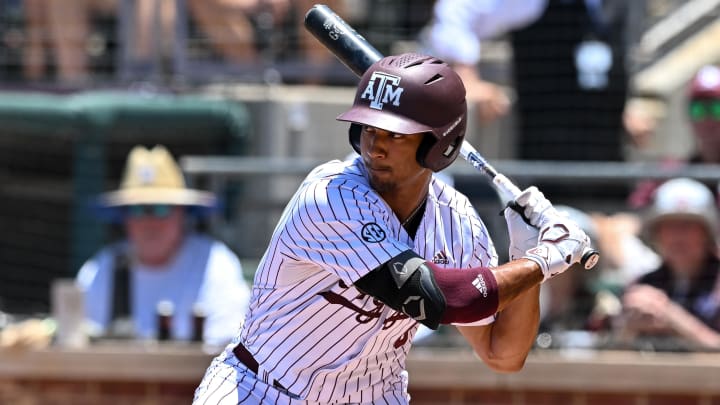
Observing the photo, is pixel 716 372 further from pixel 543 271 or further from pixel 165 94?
pixel 165 94

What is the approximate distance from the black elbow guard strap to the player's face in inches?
9.6

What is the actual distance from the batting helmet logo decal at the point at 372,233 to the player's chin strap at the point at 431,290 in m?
0.08

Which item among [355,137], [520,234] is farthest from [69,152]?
[520,234]

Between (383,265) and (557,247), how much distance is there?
0.49m

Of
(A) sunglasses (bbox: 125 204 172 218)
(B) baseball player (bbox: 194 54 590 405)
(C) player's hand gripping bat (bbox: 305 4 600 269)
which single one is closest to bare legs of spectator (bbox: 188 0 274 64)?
(A) sunglasses (bbox: 125 204 172 218)

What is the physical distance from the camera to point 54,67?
25.6 ft

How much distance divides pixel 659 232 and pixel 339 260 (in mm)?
2689

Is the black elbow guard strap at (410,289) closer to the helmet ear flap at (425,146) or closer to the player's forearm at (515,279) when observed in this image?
the player's forearm at (515,279)

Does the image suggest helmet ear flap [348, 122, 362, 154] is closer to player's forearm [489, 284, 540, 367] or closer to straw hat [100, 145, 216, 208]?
player's forearm [489, 284, 540, 367]

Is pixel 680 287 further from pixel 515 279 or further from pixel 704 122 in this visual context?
pixel 515 279

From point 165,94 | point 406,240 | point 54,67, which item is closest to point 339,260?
point 406,240

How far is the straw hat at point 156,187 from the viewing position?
657 centimetres

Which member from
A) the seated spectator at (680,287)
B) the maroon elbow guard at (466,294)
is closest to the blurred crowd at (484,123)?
the seated spectator at (680,287)

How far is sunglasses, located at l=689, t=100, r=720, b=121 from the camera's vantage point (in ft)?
20.6
